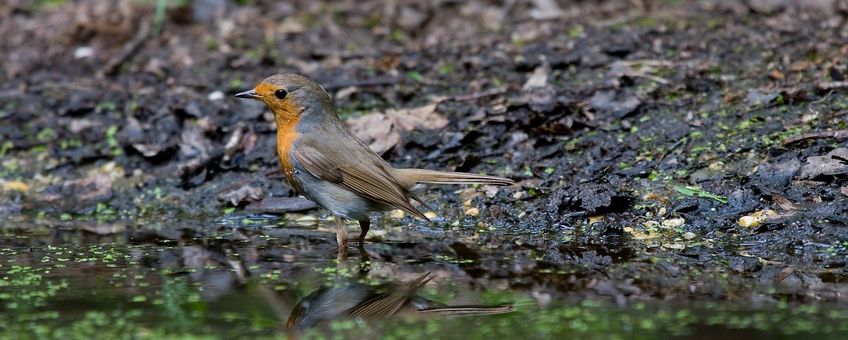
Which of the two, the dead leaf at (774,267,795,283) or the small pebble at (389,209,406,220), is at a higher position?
the small pebble at (389,209,406,220)

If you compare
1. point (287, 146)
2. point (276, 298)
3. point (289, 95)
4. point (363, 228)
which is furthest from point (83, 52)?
point (276, 298)

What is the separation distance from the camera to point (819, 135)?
6289 millimetres

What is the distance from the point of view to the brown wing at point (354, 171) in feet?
19.6

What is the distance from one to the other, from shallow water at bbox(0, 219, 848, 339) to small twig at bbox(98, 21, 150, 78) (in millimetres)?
3434

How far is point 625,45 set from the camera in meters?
8.50

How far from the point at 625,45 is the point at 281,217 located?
331 cm

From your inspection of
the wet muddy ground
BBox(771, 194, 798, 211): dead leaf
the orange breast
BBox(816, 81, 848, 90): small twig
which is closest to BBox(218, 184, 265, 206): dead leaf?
the wet muddy ground

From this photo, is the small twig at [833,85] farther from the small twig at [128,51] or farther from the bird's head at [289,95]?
the small twig at [128,51]

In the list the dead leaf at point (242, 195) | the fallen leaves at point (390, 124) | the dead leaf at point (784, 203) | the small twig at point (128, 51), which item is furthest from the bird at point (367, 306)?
the small twig at point (128, 51)

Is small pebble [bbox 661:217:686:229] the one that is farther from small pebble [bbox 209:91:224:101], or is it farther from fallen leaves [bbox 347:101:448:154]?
small pebble [bbox 209:91:224:101]

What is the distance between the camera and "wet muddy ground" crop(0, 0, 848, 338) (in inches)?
180

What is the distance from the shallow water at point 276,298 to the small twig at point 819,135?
214 centimetres

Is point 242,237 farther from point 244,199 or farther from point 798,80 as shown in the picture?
point 798,80

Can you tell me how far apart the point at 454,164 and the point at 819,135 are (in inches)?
91.7
